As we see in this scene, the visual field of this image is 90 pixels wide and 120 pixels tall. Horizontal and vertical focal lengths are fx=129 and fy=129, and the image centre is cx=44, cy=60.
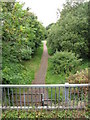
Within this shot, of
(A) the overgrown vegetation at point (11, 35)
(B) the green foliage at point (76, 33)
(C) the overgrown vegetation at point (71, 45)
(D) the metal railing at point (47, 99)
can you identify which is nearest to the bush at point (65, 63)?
(C) the overgrown vegetation at point (71, 45)

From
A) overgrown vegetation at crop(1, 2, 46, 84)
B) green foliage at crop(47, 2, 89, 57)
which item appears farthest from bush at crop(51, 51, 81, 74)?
overgrown vegetation at crop(1, 2, 46, 84)

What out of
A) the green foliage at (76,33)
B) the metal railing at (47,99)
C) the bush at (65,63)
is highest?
the green foliage at (76,33)

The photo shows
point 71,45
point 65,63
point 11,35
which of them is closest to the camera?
point 11,35

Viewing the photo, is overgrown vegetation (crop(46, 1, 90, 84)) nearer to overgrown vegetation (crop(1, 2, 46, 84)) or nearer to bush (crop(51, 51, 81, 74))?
bush (crop(51, 51, 81, 74))

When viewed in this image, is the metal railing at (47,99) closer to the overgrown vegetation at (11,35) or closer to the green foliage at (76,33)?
the overgrown vegetation at (11,35)

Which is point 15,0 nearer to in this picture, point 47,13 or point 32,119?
point 47,13

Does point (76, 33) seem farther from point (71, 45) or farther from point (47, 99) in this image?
point (47, 99)

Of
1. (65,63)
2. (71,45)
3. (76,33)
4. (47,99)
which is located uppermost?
(76,33)

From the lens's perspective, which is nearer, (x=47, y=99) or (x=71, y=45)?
(x=47, y=99)

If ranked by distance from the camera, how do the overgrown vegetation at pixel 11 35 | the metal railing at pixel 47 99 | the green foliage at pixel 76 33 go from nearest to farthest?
the metal railing at pixel 47 99 → the overgrown vegetation at pixel 11 35 → the green foliage at pixel 76 33

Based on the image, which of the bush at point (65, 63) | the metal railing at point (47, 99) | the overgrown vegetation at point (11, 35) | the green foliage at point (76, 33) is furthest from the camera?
the green foliage at point (76, 33)

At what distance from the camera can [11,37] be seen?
250 centimetres

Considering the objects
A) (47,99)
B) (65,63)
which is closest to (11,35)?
(47,99)

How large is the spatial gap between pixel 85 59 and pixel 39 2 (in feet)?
16.1
